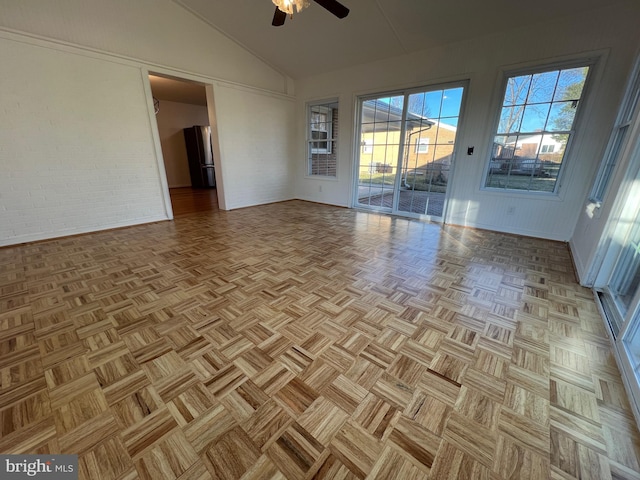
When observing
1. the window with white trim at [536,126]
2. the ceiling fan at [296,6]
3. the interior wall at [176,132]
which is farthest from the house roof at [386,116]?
the interior wall at [176,132]

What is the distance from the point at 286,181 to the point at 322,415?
563cm

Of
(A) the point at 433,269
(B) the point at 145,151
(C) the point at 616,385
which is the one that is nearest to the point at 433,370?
(C) the point at 616,385

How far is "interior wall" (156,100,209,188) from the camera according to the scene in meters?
7.56

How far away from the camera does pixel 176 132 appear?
7836 millimetres

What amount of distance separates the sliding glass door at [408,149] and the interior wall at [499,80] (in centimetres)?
19

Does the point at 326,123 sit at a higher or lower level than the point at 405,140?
higher

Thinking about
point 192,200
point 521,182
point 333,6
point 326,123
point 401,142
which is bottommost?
point 192,200

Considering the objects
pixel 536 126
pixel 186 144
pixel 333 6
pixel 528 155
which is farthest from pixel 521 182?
pixel 186 144

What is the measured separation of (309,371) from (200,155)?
798 cm

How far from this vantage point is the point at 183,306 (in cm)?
197

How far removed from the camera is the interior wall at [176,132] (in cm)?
756

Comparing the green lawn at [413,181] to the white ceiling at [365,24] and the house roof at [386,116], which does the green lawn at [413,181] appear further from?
the white ceiling at [365,24]

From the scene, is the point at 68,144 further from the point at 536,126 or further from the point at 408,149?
the point at 536,126

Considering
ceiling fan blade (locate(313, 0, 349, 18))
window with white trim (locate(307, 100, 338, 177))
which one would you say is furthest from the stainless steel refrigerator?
ceiling fan blade (locate(313, 0, 349, 18))
